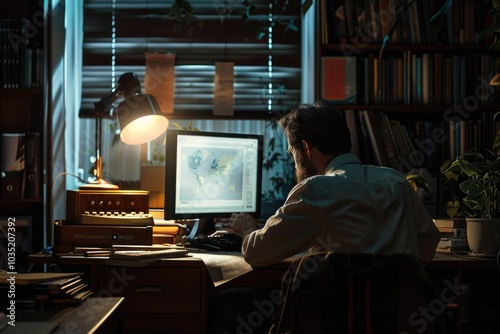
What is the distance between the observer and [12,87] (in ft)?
10.3

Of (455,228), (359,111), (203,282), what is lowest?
(203,282)

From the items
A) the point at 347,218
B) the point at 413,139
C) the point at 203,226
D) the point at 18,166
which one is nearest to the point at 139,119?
the point at 203,226

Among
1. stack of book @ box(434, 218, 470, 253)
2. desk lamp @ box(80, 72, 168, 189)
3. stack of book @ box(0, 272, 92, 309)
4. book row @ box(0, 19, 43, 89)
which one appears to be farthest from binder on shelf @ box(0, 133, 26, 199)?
stack of book @ box(434, 218, 470, 253)

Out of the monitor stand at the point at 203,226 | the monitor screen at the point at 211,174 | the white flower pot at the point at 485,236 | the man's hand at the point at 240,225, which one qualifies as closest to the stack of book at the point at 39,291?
the man's hand at the point at 240,225

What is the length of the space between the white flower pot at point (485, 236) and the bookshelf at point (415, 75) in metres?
0.74

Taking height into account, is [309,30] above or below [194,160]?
above

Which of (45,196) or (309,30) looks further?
(309,30)

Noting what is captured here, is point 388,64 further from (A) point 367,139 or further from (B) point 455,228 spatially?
(B) point 455,228

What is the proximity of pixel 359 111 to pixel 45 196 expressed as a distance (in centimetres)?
147

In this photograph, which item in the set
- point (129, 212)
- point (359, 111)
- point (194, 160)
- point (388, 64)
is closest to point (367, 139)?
point (359, 111)

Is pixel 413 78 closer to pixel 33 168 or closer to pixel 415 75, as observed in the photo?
pixel 415 75

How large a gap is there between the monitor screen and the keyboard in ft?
1.17

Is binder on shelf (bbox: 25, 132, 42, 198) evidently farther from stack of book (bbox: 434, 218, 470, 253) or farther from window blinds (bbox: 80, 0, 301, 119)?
stack of book (bbox: 434, 218, 470, 253)

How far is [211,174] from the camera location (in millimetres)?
2715
